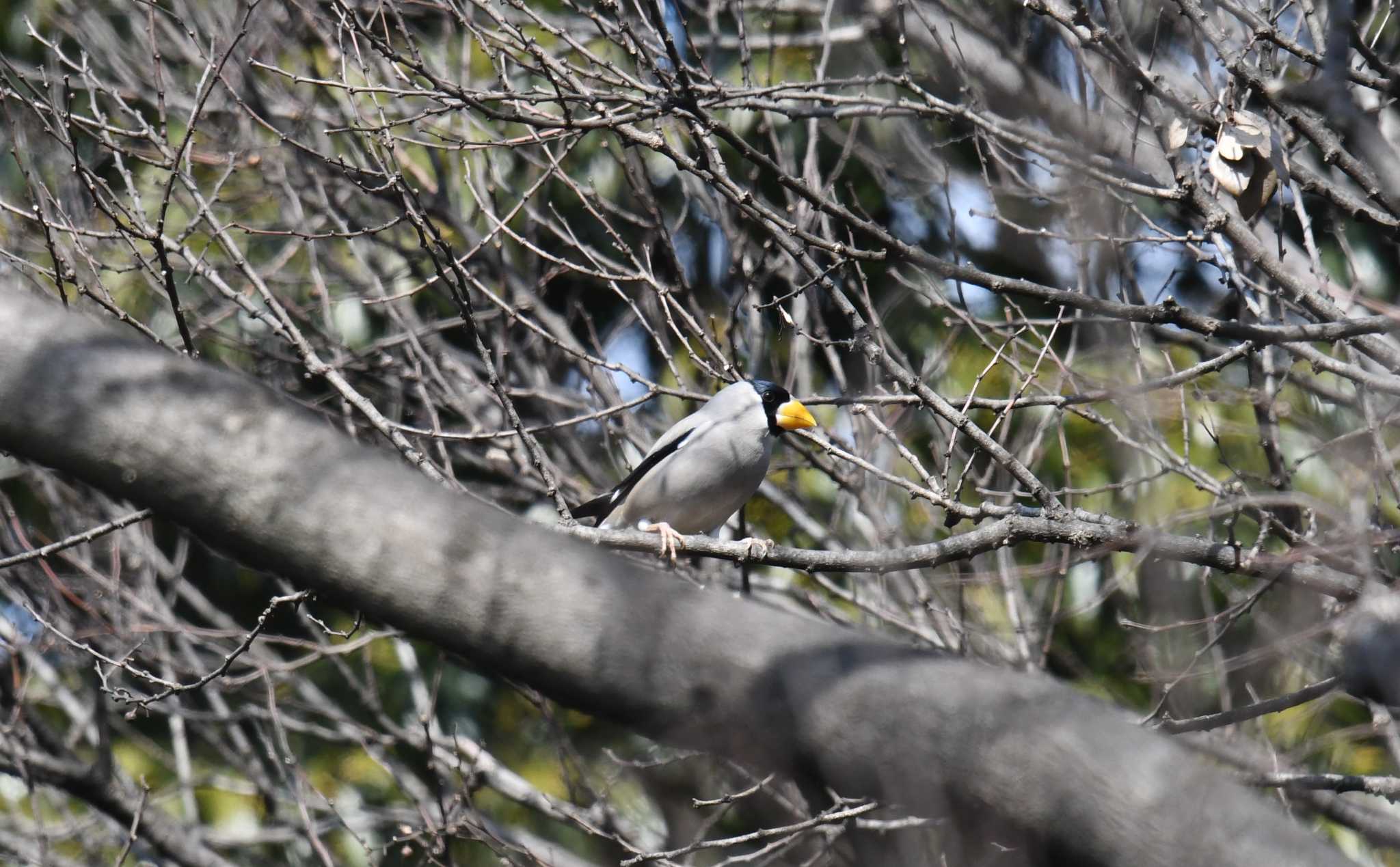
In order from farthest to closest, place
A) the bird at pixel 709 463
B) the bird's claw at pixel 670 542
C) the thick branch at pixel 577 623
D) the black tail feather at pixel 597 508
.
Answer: the bird at pixel 709 463 → the black tail feather at pixel 597 508 → the bird's claw at pixel 670 542 → the thick branch at pixel 577 623

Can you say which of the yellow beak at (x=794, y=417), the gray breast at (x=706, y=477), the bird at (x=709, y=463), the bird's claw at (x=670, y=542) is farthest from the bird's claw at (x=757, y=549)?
the gray breast at (x=706, y=477)

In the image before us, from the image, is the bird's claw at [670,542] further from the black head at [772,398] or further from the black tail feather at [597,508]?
the black head at [772,398]

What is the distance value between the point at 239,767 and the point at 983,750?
19.4ft

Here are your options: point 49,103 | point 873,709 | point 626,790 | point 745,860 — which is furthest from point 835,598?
point 873,709

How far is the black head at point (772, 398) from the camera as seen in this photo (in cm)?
652

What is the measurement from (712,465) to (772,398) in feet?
1.48

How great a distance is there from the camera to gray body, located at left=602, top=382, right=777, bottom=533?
6480 millimetres

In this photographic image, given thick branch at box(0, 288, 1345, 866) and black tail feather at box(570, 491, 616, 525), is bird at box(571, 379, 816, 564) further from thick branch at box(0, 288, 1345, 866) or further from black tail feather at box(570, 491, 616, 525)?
thick branch at box(0, 288, 1345, 866)

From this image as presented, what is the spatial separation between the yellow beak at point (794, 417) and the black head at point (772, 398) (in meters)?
0.14

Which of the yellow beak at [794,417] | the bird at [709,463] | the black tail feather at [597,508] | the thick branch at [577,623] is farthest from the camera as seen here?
the bird at [709,463]

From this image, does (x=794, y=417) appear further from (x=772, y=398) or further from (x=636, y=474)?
(x=636, y=474)

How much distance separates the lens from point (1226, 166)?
434 centimetres

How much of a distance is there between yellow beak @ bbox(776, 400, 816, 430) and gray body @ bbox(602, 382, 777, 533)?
0.20 meters

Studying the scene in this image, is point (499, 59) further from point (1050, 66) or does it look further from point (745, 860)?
point (745, 860)
